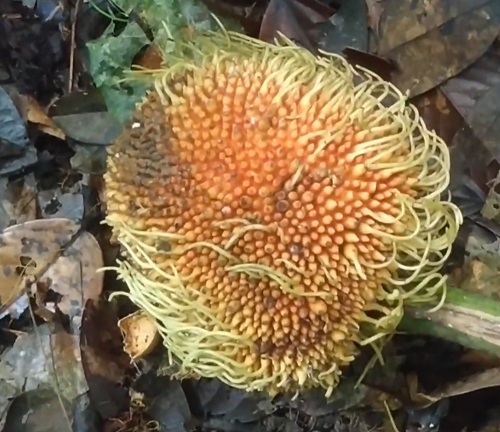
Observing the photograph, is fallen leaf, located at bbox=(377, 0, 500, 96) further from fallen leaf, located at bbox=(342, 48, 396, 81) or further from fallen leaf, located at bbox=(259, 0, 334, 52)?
fallen leaf, located at bbox=(259, 0, 334, 52)

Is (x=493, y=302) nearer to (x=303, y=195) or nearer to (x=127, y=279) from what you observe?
(x=303, y=195)

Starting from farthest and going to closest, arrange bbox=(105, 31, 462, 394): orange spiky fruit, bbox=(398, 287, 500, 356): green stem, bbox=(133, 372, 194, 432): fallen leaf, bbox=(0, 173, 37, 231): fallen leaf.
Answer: bbox=(0, 173, 37, 231): fallen leaf, bbox=(133, 372, 194, 432): fallen leaf, bbox=(398, 287, 500, 356): green stem, bbox=(105, 31, 462, 394): orange spiky fruit

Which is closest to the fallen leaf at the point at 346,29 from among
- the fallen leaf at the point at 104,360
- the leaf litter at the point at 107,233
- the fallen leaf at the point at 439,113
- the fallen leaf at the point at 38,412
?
the leaf litter at the point at 107,233

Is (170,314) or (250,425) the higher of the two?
(170,314)

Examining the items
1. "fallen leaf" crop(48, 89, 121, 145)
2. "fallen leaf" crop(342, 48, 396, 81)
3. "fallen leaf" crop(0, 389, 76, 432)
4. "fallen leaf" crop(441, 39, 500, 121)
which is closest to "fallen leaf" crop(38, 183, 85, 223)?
"fallen leaf" crop(48, 89, 121, 145)

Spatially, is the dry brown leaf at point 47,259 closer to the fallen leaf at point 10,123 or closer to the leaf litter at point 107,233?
the leaf litter at point 107,233

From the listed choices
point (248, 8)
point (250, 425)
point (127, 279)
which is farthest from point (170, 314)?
point (248, 8)

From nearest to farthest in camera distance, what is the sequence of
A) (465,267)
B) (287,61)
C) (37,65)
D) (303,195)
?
1. (303,195)
2. (287,61)
3. (465,267)
4. (37,65)
